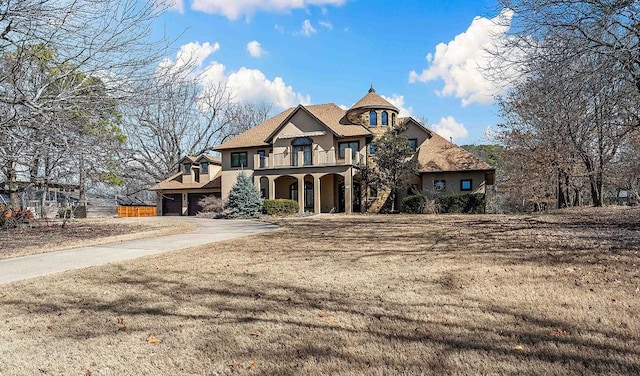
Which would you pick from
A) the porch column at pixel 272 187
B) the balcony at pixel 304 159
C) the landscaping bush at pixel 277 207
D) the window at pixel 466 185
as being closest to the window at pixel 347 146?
the balcony at pixel 304 159

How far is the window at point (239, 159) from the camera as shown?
1256 inches

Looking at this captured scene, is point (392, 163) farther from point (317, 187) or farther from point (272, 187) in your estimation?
point (272, 187)

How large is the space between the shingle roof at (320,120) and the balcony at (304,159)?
151 centimetres

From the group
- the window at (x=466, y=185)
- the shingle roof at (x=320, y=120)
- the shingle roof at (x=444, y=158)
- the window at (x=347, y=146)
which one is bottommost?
the window at (x=466, y=185)

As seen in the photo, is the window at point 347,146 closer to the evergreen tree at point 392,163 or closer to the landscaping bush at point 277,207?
the evergreen tree at point 392,163

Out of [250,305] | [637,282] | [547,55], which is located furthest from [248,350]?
[547,55]

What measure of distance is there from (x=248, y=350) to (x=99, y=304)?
261 cm

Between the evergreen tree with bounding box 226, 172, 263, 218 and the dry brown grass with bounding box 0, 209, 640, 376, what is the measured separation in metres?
18.3

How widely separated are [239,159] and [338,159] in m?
7.71

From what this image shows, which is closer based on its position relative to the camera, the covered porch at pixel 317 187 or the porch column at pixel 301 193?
the covered porch at pixel 317 187

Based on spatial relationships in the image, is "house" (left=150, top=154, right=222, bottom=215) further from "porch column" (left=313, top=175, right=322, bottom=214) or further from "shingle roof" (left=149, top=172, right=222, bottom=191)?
"porch column" (left=313, top=175, right=322, bottom=214)

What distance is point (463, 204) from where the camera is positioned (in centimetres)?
2523

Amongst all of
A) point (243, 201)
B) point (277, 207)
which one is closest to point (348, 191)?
point (277, 207)

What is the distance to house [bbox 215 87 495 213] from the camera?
27547 mm
